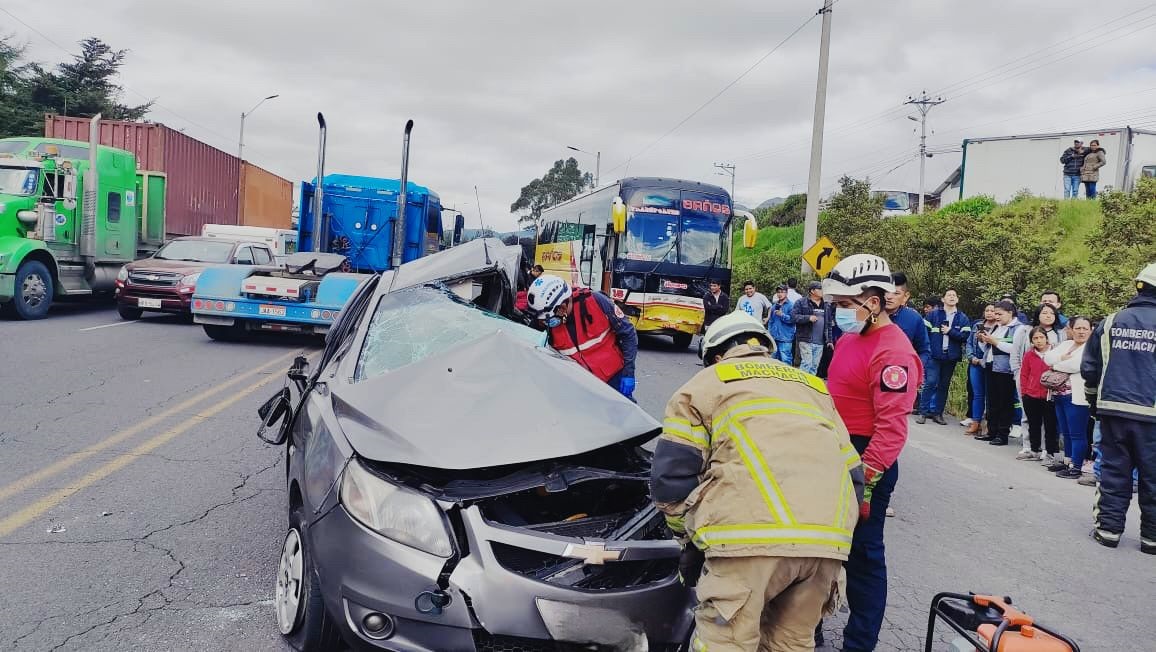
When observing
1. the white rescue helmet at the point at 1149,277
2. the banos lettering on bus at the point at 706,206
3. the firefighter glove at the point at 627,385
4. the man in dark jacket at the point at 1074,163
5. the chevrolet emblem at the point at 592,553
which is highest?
the man in dark jacket at the point at 1074,163

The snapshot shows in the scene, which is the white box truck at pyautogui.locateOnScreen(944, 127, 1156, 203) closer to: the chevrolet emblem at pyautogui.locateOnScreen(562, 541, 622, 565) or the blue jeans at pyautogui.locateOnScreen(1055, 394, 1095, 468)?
the blue jeans at pyautogui.locateOnScreen(1055, 394, 1095, 468)

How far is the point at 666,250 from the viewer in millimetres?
17016

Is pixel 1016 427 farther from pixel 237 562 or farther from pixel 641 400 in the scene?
pixel 237 562

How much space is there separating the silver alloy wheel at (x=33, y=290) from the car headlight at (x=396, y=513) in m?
13.6

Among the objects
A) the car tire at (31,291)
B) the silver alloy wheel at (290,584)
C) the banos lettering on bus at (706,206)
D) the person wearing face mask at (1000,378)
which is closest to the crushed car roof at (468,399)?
the silver alloy wheel at (290,584)

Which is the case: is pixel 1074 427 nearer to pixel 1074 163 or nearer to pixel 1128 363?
pixel 1128 363

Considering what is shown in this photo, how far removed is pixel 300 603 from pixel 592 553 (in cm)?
128

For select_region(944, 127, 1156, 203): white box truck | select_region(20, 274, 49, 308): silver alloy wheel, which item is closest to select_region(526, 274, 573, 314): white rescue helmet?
select_region(20, 274, 49, 308): silver alloy wheel

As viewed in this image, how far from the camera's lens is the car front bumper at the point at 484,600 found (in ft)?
8.84

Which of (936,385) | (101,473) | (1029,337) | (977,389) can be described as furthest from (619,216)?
(101,473)

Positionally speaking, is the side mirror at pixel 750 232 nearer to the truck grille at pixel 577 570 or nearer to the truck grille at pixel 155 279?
the truck grille at pixel 155 279

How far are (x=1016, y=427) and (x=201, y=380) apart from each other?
32.5 ft

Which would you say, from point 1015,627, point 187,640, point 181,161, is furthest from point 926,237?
point 181,161

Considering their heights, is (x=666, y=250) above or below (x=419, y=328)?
above
